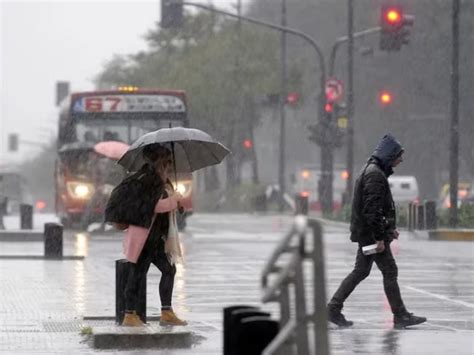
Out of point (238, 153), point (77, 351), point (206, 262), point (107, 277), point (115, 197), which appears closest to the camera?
point (77, 351)

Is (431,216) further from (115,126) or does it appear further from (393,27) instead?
(115,126)

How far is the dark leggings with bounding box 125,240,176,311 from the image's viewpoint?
1406 centimetres

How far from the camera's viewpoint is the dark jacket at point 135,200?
14.0 m

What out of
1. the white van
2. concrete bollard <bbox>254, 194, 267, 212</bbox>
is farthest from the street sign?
concrete bollard <bbox>254, 194, 267, 212</bbox>

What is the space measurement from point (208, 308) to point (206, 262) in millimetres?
8908

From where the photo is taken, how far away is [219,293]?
19391 millimetres

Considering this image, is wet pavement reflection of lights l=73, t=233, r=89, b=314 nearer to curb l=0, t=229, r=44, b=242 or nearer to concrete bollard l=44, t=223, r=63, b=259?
concrete bollard l=44, t=223, r=63, b=259

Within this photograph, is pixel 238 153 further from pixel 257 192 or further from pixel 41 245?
pixel 41 245

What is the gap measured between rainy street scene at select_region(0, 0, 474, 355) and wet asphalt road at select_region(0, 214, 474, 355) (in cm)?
4

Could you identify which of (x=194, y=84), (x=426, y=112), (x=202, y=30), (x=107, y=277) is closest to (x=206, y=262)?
(x=107, y=277)

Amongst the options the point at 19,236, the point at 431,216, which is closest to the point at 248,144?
the point at 431,216

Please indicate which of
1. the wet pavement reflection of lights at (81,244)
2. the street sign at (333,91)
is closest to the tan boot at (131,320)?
the wet pavement reflection of lights at (81,244)

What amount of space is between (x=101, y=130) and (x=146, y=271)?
23.8 m

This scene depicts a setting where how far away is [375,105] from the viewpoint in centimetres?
8300
